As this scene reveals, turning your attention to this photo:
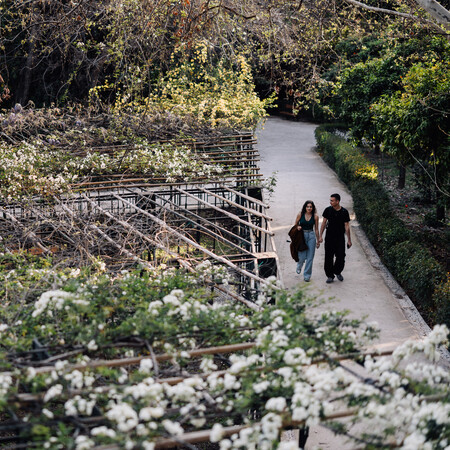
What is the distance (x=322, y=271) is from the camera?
417 inches

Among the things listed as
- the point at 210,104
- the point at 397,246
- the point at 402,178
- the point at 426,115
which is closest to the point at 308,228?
the point at 397,246

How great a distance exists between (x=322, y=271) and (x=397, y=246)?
147 cm

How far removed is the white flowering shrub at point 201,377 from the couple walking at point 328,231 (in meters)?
5.05

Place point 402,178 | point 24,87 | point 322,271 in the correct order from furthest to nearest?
point 24,87 < point 402,178 < point 322,271

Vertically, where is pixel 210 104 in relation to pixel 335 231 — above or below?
above

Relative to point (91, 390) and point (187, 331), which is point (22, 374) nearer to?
point (91, 390)

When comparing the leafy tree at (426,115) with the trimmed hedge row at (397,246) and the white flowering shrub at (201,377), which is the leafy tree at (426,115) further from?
the white flowering shrub at (201,377)

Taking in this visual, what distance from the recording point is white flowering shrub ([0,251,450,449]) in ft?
9.84

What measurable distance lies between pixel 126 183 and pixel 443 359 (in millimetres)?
5798

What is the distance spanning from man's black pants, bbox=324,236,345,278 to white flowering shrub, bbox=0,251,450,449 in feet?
17.5

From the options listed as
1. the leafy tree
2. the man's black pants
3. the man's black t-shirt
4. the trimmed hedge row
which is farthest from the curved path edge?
the leafy tree

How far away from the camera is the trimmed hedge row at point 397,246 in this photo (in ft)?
26.8

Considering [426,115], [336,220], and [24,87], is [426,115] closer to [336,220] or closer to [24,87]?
[336,220]

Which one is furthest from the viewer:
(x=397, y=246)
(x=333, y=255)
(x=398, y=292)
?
(x=397, y=246)
